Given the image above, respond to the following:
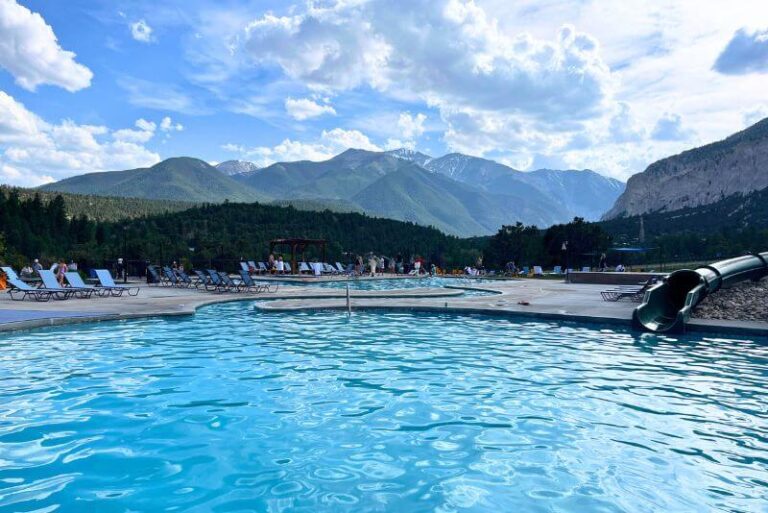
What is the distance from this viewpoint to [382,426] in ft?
18.2

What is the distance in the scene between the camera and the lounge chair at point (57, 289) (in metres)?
16.1

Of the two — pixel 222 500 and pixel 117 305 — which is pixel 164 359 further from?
pixel 117 305

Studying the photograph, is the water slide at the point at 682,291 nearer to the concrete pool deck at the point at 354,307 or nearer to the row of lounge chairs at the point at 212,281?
the concrete pool deck at the point at 354,307

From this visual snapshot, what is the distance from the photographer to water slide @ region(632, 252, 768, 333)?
11031 mm

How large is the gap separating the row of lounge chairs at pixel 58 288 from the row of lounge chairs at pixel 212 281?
2658mm

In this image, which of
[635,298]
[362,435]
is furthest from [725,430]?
[635,298]

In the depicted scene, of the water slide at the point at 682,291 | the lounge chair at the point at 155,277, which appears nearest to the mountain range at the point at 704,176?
the water slide at the point at 682,291

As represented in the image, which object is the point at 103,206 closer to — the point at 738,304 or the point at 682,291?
the point at 682,291

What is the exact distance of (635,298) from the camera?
16.4m

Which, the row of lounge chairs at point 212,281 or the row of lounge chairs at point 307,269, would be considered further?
the row of lounge chairs at point 307,269

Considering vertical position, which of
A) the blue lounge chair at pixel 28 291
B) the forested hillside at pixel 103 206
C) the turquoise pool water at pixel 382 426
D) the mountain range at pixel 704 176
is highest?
the mountain range at pixel 704 176

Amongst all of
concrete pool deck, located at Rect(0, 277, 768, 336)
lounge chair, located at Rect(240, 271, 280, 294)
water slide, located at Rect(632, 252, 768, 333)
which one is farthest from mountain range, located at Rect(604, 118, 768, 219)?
lounge chair, located at Rect(240, 271, 280, 294)

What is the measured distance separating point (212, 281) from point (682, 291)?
14972 millimetres

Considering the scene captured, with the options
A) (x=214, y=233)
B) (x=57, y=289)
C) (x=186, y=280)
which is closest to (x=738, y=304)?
(x=57, y=289)
